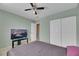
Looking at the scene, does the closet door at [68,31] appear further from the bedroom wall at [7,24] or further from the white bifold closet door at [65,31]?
the bedroom wall at [7,24]

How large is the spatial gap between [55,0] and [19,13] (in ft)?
5.54

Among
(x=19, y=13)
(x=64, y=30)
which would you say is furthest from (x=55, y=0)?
(x=64, y=30)

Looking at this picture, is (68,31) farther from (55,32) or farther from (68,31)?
Result: (55,32)

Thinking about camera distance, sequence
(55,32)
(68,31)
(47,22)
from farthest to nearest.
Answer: (47,22) < (55,32) < (68,31)

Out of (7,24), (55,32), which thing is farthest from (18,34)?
(55,32)

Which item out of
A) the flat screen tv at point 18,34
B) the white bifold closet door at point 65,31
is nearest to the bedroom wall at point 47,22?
the white bifold closet door at point 65,31

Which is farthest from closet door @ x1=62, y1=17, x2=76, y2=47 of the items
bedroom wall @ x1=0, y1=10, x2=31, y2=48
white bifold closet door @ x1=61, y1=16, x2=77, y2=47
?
bedroom wall @ x1=0, y1=10, x2=31, y2=48

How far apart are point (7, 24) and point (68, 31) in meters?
1.57

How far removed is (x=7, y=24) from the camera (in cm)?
242

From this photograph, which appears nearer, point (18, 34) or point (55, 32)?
point (18, 34)

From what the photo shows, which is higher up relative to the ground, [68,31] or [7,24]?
[7,24]

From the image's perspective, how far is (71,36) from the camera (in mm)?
2307

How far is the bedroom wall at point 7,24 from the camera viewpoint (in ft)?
7.42

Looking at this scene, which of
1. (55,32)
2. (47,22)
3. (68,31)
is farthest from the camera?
(47,22)
